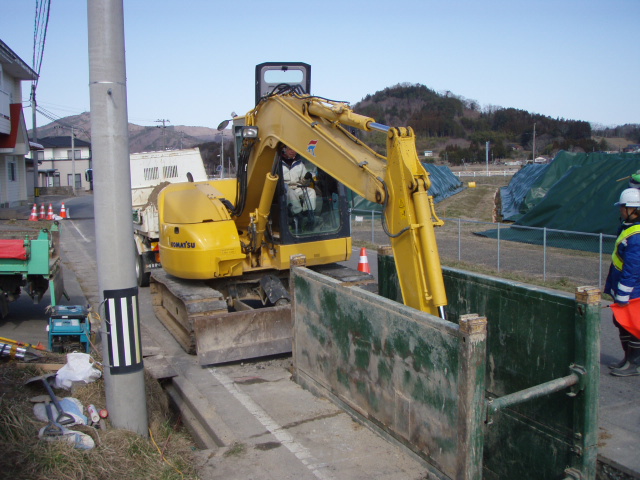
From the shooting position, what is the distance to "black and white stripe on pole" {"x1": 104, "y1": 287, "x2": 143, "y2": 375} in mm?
4715

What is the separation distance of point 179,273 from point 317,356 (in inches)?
133

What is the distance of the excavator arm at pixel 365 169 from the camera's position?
17.2 ft

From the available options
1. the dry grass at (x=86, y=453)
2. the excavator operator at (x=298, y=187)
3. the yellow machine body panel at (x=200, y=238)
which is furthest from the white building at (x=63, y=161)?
the dry grass at (x=86, y=453)

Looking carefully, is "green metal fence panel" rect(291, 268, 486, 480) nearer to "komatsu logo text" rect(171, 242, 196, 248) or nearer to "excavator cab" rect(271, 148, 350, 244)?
"excavator cab" rect(271, 148, 350, 244)

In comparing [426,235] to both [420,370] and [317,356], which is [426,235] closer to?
[420,370]

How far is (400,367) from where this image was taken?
15.2 ft

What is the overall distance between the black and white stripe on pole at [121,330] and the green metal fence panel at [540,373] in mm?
2707

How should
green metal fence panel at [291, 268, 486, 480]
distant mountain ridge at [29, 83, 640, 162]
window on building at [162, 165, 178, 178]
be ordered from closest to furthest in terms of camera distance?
green metal fence panel at [291, 268, 486, 480] → window on building at [162, 165, 178, 178] → distant mountain ridge at [29, 83, 640, 162]

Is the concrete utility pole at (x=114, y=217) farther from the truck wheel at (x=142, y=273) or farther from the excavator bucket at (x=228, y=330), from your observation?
the truck wheel at (x=142, y=273)

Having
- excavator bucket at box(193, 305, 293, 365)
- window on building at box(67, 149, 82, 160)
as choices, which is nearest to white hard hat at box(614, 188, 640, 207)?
excavator bucket at box(193, 305, 293, 365)

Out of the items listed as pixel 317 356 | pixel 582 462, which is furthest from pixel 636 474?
pixel 317 356

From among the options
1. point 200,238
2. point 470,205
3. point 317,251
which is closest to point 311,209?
point 317,251

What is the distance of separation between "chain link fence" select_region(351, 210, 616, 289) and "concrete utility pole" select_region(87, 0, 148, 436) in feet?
31.3

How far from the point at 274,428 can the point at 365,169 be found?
101 inches
